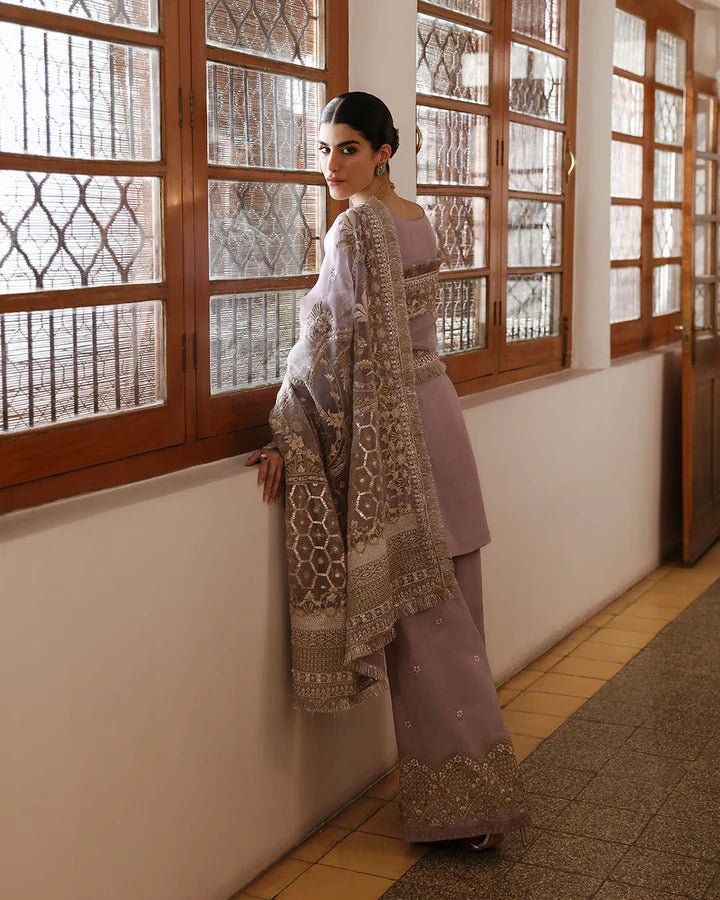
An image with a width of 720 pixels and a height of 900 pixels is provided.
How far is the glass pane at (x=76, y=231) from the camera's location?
2.23m

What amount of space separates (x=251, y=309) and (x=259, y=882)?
4.18 feet

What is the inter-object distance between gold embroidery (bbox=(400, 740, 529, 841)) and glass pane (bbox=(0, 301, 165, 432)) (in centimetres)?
106

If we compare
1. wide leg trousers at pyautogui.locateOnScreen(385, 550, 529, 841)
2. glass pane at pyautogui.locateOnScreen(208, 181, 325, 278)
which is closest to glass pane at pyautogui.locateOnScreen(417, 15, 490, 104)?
glass pane at pyautogui.locateOnScreen(208, 181, 325, 278)

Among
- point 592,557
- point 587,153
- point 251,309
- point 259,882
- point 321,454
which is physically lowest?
point 259,882

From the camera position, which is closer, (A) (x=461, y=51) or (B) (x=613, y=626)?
(A) (x=461, y=51)

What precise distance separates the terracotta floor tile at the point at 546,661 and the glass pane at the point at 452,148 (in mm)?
1611

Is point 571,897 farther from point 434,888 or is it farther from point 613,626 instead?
point 613,626

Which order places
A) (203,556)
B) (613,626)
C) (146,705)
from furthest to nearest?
(613,626) < (203,556) < (146,705)

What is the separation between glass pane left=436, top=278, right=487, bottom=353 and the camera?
3.98 meters

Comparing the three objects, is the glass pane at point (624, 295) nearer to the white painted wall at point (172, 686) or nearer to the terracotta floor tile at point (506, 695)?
the white painted wall at point (172, 686)

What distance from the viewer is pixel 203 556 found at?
256 centimetres

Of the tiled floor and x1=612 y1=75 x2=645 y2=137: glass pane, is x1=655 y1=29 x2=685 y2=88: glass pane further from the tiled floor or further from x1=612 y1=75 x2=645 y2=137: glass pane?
the tiled floor

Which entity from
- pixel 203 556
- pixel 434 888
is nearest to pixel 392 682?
pixel 434 888

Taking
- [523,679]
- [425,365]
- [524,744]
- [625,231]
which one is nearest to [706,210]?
[625,231]
